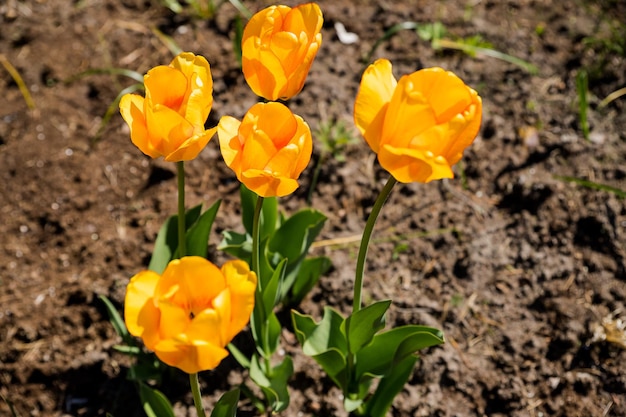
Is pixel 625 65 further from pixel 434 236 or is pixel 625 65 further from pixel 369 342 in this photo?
pixel 369 342

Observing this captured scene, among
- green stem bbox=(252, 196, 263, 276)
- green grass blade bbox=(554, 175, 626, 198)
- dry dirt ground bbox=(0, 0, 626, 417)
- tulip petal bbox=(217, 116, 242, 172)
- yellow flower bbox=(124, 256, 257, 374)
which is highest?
tulip petal bbox=(217, 116, 242, 172)

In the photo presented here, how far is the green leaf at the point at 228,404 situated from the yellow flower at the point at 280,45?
0.72 m

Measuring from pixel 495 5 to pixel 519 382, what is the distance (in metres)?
1.88

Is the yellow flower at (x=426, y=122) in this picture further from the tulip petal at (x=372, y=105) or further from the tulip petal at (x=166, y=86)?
the tulip petal at (x=166, y=86)

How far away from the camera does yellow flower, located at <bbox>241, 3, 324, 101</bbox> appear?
1486 millimetres

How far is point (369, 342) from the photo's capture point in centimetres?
187

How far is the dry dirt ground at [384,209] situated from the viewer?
222 cm

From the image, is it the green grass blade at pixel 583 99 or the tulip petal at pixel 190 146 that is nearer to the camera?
the tulip petal at pixel 190 146

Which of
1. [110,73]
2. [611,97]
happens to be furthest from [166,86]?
[611,97]

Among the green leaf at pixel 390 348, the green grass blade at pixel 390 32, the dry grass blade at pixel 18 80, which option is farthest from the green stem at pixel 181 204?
the dry grass blade at pixel 18 80

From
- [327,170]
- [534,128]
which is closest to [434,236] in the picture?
[327,170]

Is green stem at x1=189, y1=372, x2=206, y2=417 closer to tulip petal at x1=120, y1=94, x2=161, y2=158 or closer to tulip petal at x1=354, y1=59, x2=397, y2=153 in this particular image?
tulip petal at x1=120, y1=94, x2=161, y2=158

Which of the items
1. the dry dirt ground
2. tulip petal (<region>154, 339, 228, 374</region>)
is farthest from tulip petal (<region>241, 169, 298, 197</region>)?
the dry dirt ground

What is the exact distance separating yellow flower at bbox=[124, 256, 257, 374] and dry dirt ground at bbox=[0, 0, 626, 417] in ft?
3.09
